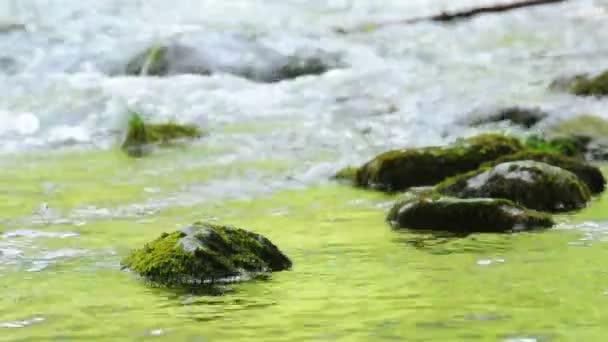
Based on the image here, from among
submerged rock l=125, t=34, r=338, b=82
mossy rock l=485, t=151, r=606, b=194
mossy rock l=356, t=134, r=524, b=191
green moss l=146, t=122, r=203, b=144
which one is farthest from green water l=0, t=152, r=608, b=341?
submerged rock l=125, t=34, r=338, b=82

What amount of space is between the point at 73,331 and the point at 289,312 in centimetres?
85

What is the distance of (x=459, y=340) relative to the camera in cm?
379

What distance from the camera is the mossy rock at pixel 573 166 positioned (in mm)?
7992

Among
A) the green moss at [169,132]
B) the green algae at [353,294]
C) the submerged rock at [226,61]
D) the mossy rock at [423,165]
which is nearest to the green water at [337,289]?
the green algae at [353,294]

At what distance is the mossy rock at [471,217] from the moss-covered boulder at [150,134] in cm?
601

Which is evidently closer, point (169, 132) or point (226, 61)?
point (169, 132)

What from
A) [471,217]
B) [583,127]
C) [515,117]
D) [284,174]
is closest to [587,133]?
[583,127]

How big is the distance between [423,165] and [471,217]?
264cm

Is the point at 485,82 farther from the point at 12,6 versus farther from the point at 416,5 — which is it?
the point at 12,6

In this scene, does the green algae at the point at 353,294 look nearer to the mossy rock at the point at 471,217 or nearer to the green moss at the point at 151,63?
the mossy rock at the point at 471,217

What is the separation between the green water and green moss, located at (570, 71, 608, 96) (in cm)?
591

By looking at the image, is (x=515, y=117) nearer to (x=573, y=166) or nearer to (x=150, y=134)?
(x=150, y=134)

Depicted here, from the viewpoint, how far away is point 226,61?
17.7m

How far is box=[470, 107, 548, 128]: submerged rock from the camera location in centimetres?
1232
